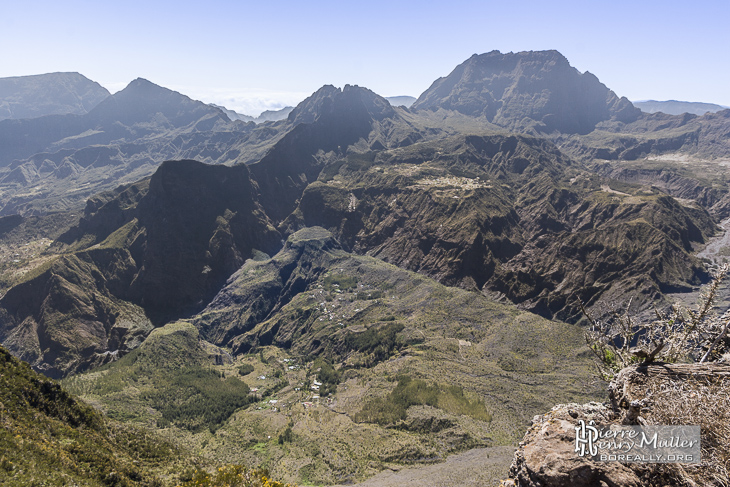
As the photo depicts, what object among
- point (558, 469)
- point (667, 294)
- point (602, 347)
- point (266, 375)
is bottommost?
point (266, 375)

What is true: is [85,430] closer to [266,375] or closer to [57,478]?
[57,478]

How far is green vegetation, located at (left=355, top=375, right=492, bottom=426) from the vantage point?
118312 millimetres

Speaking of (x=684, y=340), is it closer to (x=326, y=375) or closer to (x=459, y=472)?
(x=459, y=472)

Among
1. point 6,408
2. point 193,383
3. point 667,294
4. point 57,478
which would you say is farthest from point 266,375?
point 667,294

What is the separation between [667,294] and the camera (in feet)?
607

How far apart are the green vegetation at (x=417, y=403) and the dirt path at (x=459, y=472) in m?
16.4

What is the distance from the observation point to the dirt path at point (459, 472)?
89500 mm

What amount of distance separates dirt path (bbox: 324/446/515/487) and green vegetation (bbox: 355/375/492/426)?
16.4 m

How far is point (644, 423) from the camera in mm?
15500

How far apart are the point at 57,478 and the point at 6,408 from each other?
76.8 feet

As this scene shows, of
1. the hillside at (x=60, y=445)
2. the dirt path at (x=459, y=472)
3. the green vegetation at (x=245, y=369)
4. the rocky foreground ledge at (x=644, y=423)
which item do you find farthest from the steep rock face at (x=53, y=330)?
the rocky foreground ledge at (x=644, y=423)

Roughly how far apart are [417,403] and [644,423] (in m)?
119

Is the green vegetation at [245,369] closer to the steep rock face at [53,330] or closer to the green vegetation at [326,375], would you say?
the green vegetation at [326,375]

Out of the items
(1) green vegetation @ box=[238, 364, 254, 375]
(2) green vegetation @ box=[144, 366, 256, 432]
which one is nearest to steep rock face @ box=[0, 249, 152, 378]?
(2) green vegetation @ box=[144, 366, 256, 432]
